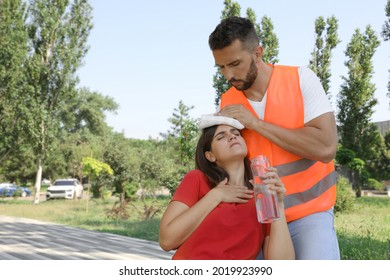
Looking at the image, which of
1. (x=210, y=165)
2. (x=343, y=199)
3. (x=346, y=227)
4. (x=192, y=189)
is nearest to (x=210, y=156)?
(x=210, y=165)

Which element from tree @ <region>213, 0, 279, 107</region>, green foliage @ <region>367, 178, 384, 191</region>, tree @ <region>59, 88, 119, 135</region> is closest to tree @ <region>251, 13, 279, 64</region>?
tree @ <region>213, 0, 279, 107</region>

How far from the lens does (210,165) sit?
1.66 metres

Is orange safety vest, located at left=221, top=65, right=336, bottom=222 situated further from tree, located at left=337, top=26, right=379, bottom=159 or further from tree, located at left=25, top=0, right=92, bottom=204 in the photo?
tree, located at left=337, top=26, right=379, bottom=159

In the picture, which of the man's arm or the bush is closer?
the man's arm

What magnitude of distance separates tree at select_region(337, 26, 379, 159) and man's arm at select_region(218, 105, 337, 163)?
23.0 meters

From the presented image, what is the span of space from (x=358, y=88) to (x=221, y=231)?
23.5 meters

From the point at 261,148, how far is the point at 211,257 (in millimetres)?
349

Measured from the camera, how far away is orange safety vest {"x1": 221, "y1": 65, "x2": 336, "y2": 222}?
169 cm

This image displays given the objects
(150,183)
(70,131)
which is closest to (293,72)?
(150,183)

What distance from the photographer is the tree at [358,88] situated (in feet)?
78.3

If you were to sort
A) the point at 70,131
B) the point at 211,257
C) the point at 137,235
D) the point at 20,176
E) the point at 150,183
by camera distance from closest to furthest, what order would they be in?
the point at 211,257 → the point at 137,235 → the point at 150,183 → the point at 20,176 → the point at 70,131

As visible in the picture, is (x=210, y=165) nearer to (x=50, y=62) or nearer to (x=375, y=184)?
(x=50, y=62)
